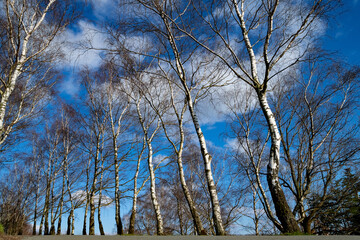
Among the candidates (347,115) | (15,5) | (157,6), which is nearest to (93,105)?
(15,5)

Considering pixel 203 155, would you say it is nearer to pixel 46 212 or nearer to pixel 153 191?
pixel 153 191

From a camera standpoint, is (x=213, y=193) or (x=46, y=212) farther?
(x=46, y=212)

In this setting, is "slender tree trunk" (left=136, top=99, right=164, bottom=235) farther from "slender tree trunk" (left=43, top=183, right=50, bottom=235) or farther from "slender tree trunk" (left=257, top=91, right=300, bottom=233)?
"slender tree trunk" (left=43, top=183, right=50, bottom=235)

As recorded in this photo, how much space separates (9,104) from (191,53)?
8.75 metres

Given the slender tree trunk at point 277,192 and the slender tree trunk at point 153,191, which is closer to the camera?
the slender tree trunk at point 277,192


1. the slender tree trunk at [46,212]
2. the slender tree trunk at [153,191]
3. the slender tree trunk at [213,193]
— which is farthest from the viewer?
the slender tree trunk at [46,212]

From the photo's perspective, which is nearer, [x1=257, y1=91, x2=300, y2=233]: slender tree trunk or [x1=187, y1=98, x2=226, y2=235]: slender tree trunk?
[x1=257, y1=91, x2=300, y2=233]: slender tree trunk

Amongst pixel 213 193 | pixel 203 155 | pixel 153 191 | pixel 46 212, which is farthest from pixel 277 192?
pixel 46 212

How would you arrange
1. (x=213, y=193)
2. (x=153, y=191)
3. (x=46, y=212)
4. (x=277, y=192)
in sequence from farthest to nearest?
1. (x=46, y=212)
2. (x=153, y=191)
3. (x=213, y=193)
4. (x=277, y=192)

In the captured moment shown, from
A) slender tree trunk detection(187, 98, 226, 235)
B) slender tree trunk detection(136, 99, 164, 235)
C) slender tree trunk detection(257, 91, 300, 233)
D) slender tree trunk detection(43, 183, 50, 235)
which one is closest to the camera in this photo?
slender tree trunk detection(257, 91, 300, 233)

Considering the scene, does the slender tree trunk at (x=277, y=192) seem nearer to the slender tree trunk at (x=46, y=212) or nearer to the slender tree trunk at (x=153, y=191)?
the slender tree trunk at (x=153, y=191)

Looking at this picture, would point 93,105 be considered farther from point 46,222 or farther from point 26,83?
point 46,222

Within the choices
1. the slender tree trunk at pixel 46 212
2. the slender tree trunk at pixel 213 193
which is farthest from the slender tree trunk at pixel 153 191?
the slender tree trunk at pixel 46 212

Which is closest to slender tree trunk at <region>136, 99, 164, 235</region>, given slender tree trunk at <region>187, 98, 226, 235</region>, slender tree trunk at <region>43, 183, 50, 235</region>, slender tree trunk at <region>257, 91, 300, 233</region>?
slender tree trunk at <region>187, 98, 226, 235</region>
